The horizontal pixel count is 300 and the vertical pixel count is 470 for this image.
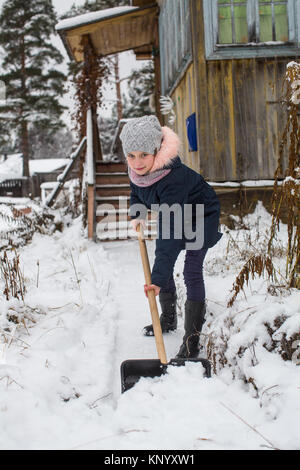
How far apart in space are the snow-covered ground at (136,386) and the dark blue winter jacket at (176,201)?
421 millimetres

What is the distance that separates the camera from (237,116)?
17.6 feet

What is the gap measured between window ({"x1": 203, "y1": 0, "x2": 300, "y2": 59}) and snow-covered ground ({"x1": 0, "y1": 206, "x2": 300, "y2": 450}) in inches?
149

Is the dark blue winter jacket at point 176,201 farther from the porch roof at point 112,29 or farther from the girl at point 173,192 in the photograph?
the porch roof at point 112,29

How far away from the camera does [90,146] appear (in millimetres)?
6609

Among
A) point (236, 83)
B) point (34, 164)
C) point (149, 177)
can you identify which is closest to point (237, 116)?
point (236, 83)

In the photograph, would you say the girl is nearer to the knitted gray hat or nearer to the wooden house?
the knitted gray hat

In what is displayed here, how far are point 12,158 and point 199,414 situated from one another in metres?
38.6

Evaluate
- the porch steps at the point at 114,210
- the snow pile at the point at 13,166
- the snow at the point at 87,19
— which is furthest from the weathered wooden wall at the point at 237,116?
the snow pile at the point at 13,166

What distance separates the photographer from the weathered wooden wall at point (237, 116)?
5285mm

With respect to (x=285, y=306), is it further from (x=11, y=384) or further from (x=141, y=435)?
(x=11, y=384)

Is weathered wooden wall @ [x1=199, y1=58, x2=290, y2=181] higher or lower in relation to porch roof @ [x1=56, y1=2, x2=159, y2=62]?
lower

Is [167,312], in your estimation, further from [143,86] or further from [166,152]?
[143,86]

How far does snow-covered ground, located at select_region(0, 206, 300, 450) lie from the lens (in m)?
1.45

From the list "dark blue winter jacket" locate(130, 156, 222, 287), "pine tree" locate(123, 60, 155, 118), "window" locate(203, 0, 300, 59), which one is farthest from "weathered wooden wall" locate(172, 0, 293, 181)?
"pine tree" locate(123, 60, 155, 118)
